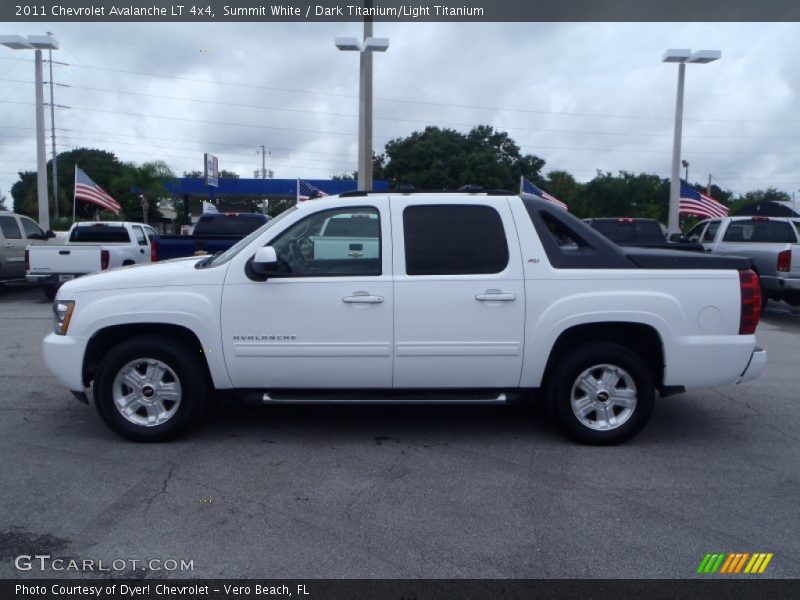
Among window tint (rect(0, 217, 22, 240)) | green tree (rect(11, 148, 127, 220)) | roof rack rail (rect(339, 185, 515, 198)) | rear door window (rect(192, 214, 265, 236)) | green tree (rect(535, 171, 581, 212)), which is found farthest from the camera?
green tree (rect(11, 148, 127, 220))

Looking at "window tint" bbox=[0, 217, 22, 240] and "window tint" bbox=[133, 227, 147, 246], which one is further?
"window tint" bbox=[0, 217, 22, 240]

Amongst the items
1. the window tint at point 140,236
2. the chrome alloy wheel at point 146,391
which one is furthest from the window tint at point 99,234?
the chrome alloy wheel at point 146,391

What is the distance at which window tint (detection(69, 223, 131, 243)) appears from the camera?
15719 millimetres

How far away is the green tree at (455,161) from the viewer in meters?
39.4

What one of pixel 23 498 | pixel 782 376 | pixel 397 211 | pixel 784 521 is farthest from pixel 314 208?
pixel 782 376

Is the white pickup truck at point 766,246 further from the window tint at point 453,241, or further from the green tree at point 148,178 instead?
the green tree at point 148,178

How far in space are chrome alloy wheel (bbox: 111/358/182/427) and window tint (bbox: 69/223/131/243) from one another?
36.4 ft

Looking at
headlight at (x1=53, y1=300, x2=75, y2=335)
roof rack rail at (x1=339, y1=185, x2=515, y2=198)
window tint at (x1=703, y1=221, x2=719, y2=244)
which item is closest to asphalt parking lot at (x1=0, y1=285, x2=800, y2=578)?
headlight at (x1=53, y1=300, x2=75, y2=335)

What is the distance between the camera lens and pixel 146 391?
5.57 m

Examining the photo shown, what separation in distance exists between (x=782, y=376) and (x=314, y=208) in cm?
599

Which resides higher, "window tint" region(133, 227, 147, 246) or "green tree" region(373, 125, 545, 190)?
"green tree" region(373, 125, 545, 190)

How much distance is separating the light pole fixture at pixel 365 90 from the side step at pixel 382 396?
10617 mm

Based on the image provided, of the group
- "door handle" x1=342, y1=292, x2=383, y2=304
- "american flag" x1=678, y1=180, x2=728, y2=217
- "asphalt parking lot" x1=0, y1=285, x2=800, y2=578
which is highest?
"american flag" x1=678, y1=180, x2=728, y2=217

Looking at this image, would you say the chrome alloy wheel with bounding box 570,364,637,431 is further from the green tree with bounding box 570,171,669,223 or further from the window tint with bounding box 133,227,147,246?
the green tree with bounding box 570,171,669,223
